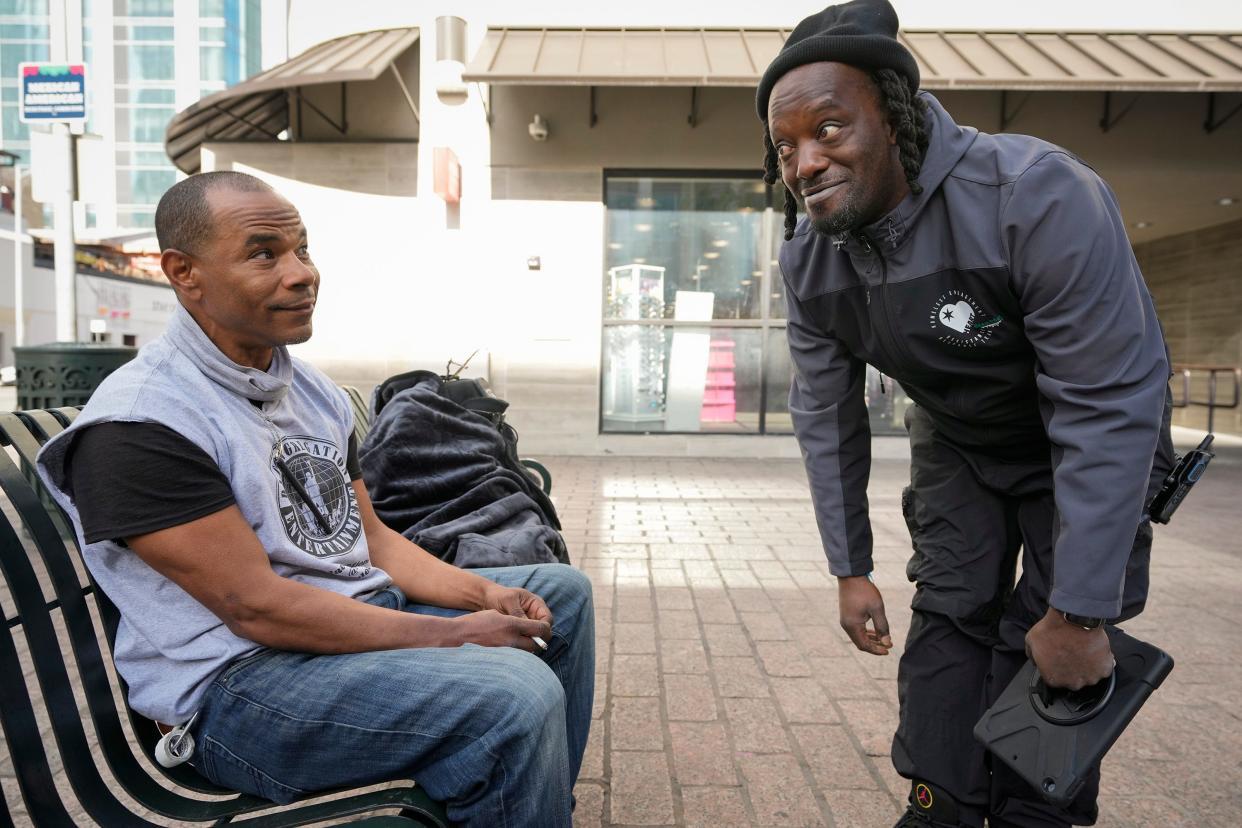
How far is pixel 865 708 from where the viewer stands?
3.25 metres

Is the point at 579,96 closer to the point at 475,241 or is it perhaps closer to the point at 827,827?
the point at 475,241

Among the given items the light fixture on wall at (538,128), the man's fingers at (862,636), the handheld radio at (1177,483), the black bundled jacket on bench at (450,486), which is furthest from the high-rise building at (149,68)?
the handheld radio at (1177,483)

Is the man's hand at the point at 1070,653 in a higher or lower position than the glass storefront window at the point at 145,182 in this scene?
lower

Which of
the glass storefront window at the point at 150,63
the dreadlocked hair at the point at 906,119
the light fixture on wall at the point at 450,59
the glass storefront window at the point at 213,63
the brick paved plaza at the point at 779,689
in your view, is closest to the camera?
the dreadlocked hair at the point at 906,119

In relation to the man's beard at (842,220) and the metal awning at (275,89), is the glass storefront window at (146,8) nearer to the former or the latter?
the metal awning at (275,89)

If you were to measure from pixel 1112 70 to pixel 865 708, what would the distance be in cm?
787

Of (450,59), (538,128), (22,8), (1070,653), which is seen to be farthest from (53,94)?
(22,8)

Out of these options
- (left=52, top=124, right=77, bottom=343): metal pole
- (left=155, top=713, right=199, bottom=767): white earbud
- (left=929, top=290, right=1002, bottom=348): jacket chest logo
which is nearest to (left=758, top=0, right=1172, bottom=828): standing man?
(left=929, top=290, right=1002, bottom=348): jacket chest logo

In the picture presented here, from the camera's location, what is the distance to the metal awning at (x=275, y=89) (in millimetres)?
8711

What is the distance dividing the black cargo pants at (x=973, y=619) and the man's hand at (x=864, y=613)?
0.08m

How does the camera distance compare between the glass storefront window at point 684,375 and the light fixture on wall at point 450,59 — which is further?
the glass storefront window at point 684,375

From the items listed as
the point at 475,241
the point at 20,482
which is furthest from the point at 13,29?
the point at 20,482

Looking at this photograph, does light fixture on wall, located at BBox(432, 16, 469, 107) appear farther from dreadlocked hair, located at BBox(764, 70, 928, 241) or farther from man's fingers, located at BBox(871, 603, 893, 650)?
man's fingers, located at BBox(871, 603, 893, 650)

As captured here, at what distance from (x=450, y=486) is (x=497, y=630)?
1.20 meters
